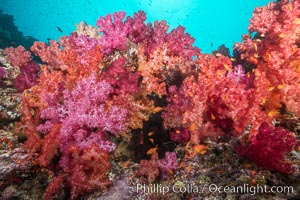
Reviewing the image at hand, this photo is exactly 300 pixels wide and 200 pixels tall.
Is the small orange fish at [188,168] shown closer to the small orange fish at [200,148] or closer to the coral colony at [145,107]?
the coral colony at [145,107]

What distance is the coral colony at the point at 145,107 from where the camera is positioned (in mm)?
4020

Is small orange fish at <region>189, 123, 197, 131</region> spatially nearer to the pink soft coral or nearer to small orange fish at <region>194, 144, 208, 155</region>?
small orange fish at <region>194, 144, 208, 155</region>

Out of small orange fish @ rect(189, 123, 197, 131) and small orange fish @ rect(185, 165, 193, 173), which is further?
small orange fish @ rect(189, 123, 197, 131)

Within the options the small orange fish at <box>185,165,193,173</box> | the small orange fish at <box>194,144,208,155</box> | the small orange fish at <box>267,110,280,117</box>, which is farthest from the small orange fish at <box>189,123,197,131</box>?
the small orange fish at <box>267,110,280,117</box>

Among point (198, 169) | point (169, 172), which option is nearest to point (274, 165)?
point (198, 169)

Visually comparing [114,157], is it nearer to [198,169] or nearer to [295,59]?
[198,169]

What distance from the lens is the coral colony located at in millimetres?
Result: 4020

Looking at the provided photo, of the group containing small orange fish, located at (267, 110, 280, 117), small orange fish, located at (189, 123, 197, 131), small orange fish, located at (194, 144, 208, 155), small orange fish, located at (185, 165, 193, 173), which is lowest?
small orange fish, located at (185, 165, 193, 173)

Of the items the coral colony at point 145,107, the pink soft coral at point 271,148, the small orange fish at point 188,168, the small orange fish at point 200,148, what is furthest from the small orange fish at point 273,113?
the small orange fish at point 188,168

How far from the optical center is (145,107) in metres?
5.25

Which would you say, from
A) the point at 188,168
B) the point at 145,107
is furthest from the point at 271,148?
the point at 145,107

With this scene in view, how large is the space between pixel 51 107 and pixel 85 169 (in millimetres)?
1514

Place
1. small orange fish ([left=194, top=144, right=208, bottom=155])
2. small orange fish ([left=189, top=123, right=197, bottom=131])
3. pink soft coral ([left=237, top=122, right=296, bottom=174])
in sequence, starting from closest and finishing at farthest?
pink soft coral ([left=237, top=122, right=296, bottom=174]), small orange fish ([left=194, top=144, right=208, bottom=155]), small orange fish ([left=189, top=123, right=197, bottom=131])

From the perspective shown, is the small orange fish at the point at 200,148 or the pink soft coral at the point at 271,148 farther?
the small orange fish at the point at 200,148
